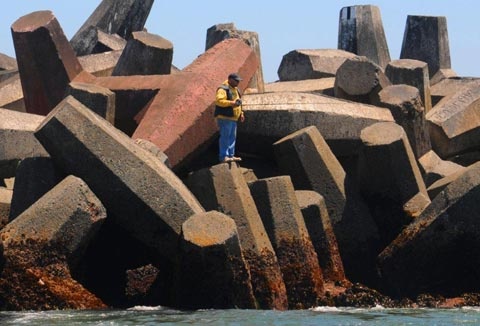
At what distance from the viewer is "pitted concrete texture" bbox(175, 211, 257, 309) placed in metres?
10.6

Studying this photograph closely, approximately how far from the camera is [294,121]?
13.4m

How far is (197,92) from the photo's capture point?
1361cm

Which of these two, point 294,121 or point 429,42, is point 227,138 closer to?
point 294,121

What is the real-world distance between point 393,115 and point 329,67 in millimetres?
4212

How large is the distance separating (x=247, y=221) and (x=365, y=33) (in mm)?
12443

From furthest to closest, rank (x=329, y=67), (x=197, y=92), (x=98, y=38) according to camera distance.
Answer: (x=98, y=38) < (x=329, y=67) < (x=197, y=92)

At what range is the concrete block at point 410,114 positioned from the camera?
14.3m

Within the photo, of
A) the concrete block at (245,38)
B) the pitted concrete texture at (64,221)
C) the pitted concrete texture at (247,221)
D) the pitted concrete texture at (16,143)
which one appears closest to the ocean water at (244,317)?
the pitted concrete texture at (247,221)

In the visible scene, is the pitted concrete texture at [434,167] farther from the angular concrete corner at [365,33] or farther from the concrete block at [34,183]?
the angular concrete corner at [365,33]

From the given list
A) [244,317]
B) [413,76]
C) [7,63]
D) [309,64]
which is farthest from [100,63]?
[244,317]

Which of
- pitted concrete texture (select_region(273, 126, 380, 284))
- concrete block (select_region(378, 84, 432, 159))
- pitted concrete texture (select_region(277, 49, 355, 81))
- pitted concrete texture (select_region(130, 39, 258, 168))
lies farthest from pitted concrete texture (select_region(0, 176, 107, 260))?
pitted concrete texture (select_region(277, 49, 355, 81))

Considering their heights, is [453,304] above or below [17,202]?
below

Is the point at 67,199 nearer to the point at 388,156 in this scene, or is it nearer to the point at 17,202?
the point at 17,202

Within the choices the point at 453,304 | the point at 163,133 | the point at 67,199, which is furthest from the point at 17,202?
the point at 453,304
